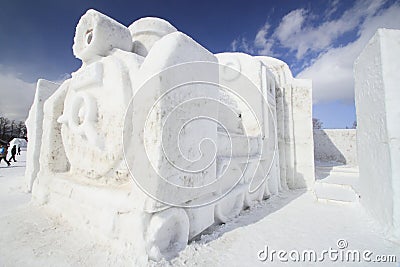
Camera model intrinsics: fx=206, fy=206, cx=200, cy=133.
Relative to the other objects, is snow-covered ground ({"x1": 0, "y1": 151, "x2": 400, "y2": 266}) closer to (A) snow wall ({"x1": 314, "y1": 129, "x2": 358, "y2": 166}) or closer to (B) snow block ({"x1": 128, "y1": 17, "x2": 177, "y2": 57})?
(B) snow block ({"x1": 128, "y1": 17, "x2": 177, "y2": 57})

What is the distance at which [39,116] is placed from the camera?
202 inches

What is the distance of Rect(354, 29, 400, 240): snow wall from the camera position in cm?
273

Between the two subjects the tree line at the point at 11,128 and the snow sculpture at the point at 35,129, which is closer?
the snow sculpture at the point at 35,129

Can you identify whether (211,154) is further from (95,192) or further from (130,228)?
(95,192)

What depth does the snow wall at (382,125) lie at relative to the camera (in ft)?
8.97

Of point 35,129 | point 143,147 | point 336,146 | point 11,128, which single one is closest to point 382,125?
point 143,147

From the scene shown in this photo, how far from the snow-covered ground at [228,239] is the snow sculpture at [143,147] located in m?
0.18

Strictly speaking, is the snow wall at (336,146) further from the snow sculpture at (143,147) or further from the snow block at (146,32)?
the snow block at (146,32)

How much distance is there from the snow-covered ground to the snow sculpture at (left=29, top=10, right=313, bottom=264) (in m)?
0.18

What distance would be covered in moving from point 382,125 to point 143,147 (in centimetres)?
333

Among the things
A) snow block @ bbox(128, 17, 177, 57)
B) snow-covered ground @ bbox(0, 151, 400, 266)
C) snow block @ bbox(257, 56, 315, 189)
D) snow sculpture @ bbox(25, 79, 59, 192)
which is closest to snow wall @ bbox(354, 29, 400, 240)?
snow-covered ground @ bbox(0, 151, 400, 266)

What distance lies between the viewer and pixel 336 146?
39.1 ft

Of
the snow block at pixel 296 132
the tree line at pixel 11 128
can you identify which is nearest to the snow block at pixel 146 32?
the snow block at pixel 296 132

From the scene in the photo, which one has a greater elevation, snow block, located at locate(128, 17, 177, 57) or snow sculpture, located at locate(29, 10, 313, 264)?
snow block, located at locate(128, 17, 177, 57)
